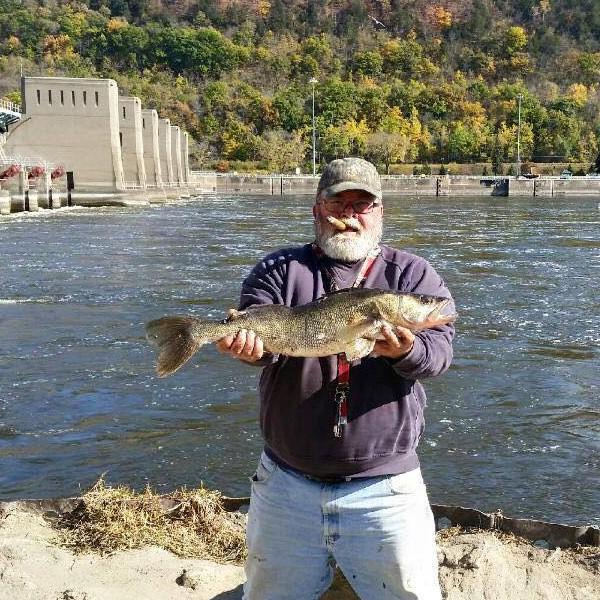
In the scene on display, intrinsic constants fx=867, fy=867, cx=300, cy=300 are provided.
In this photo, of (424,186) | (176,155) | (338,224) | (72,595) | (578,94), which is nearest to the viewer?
(338,224)

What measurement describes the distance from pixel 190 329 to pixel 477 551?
276 centimetres

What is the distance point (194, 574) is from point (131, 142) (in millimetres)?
74874

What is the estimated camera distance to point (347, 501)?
358 centimetres

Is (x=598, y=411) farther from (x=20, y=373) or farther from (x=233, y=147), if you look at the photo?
(x=233, y=147)

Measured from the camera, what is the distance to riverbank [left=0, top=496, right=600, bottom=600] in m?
4.93

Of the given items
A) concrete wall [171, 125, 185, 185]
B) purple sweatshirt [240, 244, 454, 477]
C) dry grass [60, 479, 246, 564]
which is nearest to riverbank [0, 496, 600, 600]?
dry grass [60, 479, 246, 564]

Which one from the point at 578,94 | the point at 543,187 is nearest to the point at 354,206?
the point at 543,187

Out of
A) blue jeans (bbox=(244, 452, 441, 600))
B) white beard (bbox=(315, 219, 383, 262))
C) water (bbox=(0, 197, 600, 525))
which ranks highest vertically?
white beard (bbox=(315, 219, 383, 262))

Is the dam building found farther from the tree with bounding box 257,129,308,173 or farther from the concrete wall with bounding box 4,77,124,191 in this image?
the tree with bounding box 257,129,308,173

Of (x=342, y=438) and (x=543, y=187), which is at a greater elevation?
(x=342, y=438)

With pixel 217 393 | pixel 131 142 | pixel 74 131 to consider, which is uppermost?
pixel 74 131

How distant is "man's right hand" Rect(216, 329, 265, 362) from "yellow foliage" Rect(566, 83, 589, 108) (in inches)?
6661

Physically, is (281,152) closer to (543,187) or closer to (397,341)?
(543,187)

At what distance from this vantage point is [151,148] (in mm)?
85438
